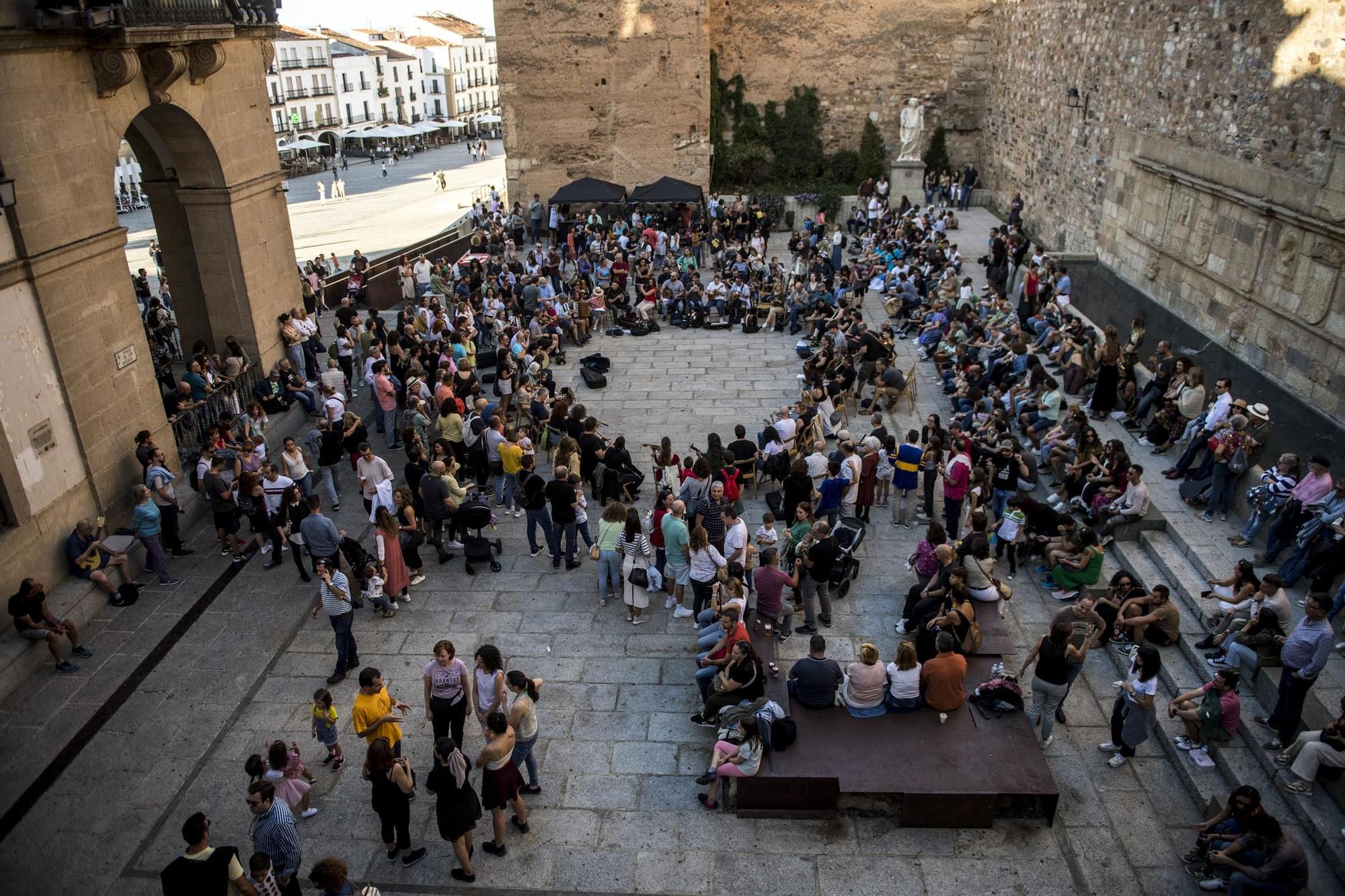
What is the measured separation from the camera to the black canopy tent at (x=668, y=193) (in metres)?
25.0

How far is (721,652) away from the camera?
310 inches

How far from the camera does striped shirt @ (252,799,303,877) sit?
233 inches

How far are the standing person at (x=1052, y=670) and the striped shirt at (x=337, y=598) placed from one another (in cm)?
604

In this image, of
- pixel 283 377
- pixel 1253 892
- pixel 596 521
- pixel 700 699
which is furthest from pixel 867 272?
pixel 1253 892

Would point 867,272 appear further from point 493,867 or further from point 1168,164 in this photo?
point 493,867

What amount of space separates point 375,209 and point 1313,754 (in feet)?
128

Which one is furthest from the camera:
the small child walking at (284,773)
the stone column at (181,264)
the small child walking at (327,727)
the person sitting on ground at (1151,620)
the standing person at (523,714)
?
the stone column at (181,264)

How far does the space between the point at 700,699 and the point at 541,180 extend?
894 inches

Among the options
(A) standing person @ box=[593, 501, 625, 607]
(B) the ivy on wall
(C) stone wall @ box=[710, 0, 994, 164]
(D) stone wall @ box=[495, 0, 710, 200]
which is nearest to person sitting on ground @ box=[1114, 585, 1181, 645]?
(A) standing person @ box=[593, 501, 625, 607]

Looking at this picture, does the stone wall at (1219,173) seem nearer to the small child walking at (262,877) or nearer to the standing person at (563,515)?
the standing person at (563,515)

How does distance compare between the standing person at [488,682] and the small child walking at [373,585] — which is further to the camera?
the small child walking at [373,585]

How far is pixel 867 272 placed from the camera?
67.6 feet

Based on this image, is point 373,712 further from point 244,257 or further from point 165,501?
point 244,257

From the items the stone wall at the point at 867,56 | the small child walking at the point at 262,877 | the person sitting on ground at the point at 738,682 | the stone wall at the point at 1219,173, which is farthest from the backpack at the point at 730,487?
the stone wall at the point at 867,56
